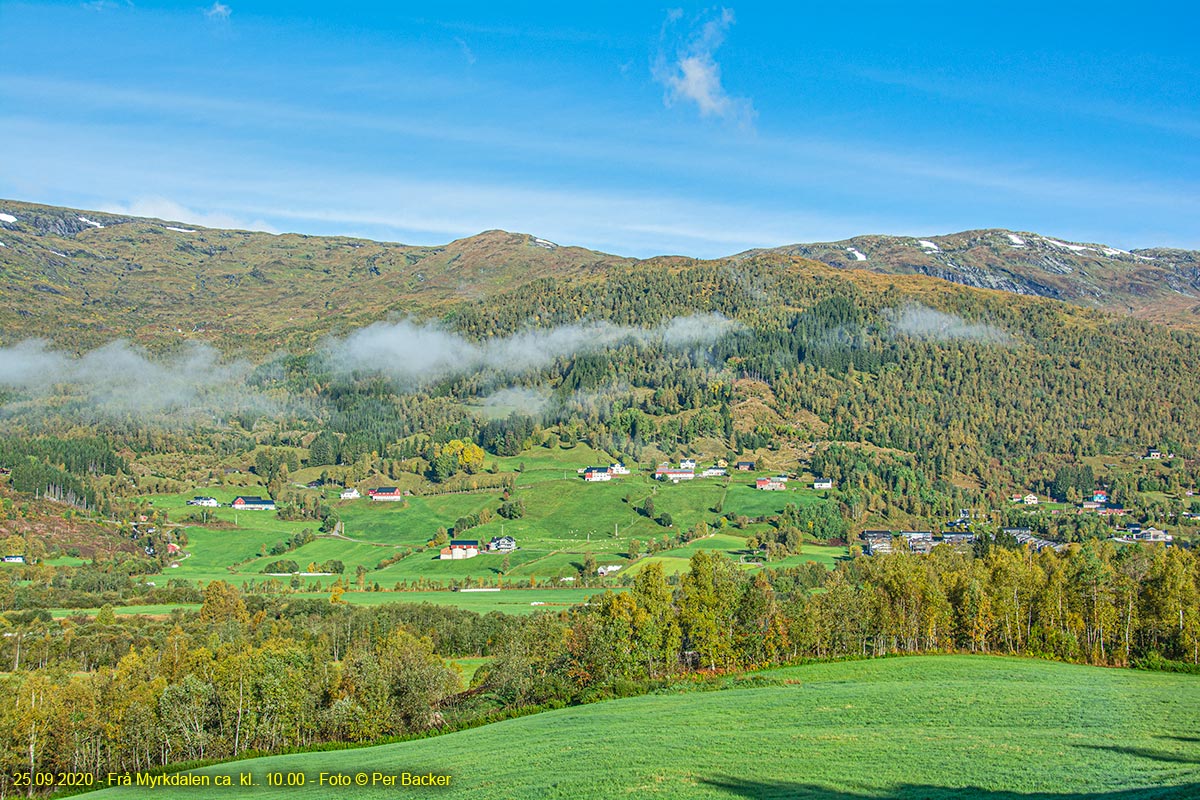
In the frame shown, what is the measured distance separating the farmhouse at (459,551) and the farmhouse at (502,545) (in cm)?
331

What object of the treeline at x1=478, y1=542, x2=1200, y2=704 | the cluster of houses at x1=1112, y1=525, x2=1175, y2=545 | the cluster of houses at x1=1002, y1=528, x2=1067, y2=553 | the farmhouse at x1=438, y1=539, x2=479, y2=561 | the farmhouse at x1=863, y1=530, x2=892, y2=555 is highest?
the treeline at x1=478, y1=542, x2=1200, y2=704

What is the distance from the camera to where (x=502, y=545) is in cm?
19125

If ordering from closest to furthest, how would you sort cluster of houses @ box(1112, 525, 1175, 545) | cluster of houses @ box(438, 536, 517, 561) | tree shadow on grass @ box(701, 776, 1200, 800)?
tree shadow on grass @ box(701, 776, 1200, 800) → cluster of houses @ box(1112, 525, 1175, 545) → cluster of houses @ box(438, 536, 517, 561)

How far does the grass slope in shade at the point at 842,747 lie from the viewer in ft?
105

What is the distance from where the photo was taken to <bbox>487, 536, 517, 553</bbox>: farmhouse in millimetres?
189500

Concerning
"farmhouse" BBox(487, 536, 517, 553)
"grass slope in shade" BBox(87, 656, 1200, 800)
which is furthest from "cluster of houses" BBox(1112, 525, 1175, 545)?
"grass slope in shade" BBox(87, 656, 1200, 800)

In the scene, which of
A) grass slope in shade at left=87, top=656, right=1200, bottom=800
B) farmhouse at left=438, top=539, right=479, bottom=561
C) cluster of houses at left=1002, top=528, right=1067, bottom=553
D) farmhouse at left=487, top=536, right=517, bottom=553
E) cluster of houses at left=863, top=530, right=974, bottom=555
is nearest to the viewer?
grass slope in shade at left=87, top=656, right=1200, bottom=800

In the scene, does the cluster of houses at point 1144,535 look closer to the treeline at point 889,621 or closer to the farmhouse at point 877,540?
the farmhouse at point 877,540

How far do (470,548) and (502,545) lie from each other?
6810mm

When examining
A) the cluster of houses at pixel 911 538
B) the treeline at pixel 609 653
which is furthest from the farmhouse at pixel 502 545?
the treeline at pixel 609 653

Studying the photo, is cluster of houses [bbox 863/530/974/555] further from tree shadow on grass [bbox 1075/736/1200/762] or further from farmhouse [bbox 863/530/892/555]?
tree shadow on grass [bbox 1075/736/1200/762]

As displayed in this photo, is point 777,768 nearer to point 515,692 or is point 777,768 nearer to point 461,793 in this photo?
point 461,793

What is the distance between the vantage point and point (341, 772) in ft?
144

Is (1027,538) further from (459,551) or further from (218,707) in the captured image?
(218,707)
